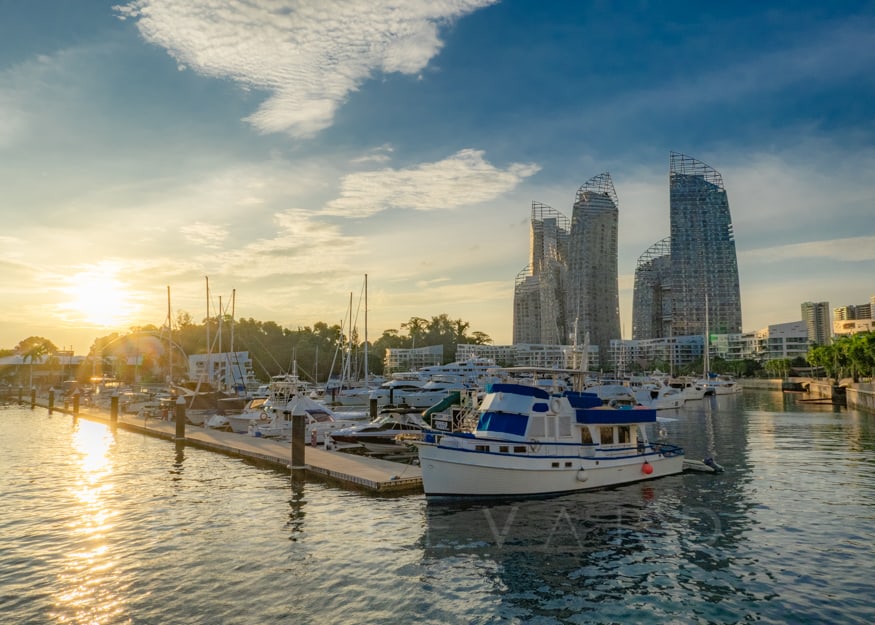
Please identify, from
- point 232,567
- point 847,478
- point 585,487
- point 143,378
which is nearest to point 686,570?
point 585,487

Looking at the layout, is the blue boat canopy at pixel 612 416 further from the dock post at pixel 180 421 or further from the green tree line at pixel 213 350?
the green tree line at pixel 213 350

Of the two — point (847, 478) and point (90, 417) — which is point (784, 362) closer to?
point (847, 478)

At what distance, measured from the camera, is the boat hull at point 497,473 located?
74.7 feet

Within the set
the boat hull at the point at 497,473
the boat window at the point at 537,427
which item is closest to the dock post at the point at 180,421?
the boat hull at the point at 497,473

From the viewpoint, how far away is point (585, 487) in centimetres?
2514

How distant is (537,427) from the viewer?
24.3 m

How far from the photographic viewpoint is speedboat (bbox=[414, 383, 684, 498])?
22.9m

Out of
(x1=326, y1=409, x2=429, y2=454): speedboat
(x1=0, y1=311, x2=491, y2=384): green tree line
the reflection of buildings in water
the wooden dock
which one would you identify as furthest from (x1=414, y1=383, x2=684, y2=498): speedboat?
(x1=0, y1=311, x2=491, y2=384): green tree line

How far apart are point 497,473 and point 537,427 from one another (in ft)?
8.59

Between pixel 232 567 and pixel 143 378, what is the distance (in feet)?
444

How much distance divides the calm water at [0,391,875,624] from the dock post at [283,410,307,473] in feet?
3.57

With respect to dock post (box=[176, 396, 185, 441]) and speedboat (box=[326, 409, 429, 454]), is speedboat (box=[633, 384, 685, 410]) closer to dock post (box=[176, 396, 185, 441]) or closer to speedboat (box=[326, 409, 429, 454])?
speedboat (box=[326, 409, 429, 454])

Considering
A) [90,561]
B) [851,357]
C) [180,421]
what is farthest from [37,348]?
[851,357]

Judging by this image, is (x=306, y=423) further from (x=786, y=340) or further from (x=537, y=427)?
(x=786, y=340)
